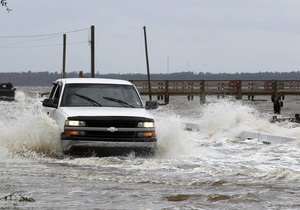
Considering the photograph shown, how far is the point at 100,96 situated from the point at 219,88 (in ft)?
167

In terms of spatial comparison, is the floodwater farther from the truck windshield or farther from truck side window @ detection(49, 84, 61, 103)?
the truck windshield

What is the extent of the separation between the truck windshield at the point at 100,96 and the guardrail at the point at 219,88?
46.2 m

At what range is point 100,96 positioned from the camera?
14.7m

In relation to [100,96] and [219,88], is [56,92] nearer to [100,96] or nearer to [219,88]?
[100,96]

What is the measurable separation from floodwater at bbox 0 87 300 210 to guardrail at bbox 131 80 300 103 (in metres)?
44.0

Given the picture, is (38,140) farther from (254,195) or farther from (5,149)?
(254,195)

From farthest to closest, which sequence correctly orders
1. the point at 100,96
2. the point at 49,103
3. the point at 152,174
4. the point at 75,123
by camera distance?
the point at 100,96 → the point at 49,103 → the point at 75,123 → the point at 152,174

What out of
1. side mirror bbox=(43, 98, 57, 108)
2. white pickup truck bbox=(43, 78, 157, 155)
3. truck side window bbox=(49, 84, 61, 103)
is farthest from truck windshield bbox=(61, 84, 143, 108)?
truck side window bbox=(49, 84, 61, 103)

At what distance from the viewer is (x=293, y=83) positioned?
62.9m

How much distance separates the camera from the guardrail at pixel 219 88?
203ft

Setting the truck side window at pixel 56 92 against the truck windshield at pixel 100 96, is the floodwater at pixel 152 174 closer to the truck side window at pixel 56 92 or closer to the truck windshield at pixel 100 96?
the truck side window at pixel 56 92

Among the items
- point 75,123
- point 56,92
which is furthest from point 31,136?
point 75,123

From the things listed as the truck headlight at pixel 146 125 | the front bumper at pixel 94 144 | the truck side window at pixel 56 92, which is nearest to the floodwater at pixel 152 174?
the front bumper at pixel 94 144

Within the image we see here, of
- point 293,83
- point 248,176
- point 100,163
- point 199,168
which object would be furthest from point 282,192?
point 293,83
